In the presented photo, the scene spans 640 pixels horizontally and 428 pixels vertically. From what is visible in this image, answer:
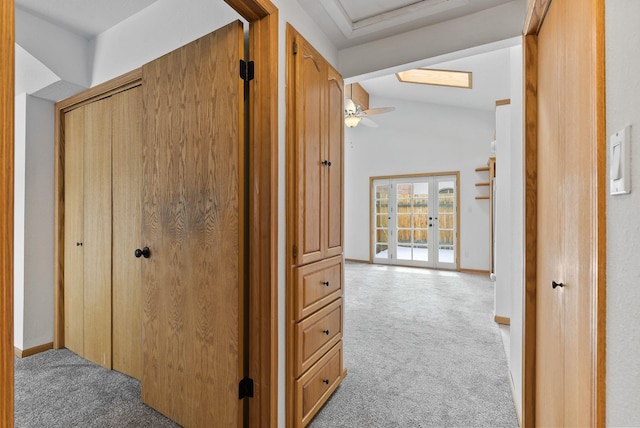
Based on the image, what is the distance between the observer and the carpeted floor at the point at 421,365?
1.77m

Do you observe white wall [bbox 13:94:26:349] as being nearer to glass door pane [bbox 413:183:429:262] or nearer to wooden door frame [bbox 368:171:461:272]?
wooden door frame [bbox 368:171:461:272]

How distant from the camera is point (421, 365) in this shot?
237 cm

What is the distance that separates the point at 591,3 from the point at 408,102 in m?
6.30

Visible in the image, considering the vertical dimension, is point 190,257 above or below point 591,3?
below

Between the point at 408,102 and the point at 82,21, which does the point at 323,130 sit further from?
the point at 408,102

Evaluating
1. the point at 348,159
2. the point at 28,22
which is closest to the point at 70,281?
the point at 28,22

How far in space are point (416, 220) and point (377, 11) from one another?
18.0 feet

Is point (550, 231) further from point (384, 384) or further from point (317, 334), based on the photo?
point (384, 384)

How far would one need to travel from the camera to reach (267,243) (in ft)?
4.76

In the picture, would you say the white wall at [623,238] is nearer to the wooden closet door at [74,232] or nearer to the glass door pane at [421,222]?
the wooden closet door at [74,232]

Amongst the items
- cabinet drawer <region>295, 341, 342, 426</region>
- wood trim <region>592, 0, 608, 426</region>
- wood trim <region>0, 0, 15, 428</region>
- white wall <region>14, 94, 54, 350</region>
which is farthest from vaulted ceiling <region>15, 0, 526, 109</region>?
cabinet drawer <region>295, 341, 342, 426</region>

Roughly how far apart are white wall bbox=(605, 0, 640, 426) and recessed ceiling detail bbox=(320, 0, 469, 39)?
131cm

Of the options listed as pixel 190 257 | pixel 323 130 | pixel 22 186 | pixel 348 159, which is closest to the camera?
pixel 190 257

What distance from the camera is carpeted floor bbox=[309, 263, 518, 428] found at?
177 centimetres
